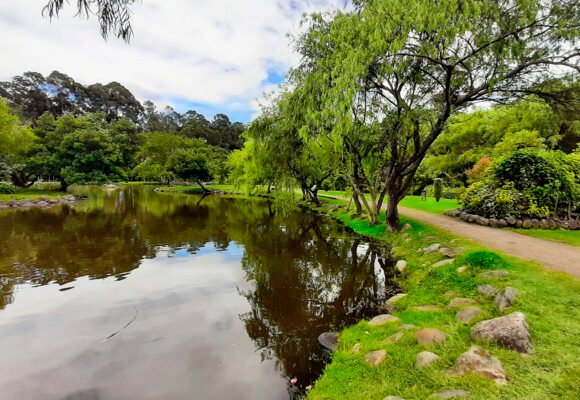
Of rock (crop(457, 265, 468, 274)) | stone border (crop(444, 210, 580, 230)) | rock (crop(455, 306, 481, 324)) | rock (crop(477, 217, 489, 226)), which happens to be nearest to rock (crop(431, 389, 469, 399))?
rock (crop(455, 306, 481, 324))

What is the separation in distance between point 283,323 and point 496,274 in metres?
4.61

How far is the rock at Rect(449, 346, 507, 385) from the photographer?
326 cm

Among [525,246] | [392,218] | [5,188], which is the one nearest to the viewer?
[525,246]

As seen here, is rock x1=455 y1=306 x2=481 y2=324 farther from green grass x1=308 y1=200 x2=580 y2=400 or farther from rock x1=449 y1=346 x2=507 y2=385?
rock x1=449 y1=346 x2=507 y2=385

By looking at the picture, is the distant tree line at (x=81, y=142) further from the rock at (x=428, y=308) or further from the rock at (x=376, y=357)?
the rock at (x=376, y=357)

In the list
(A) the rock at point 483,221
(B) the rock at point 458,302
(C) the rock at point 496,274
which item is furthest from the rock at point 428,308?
(A) the rock at point 483,221

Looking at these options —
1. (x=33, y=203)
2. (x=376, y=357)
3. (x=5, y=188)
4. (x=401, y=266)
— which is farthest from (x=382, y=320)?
(x=5, y=188)

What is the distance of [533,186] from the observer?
11.6 meters

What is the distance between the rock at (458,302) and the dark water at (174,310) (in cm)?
176

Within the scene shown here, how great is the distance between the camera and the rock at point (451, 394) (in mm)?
3072

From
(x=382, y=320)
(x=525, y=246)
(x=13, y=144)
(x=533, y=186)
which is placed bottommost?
(x=382, y=320)

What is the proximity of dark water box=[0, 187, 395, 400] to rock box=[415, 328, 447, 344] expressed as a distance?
1666 millimetres

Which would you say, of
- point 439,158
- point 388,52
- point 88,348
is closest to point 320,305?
point 88,348

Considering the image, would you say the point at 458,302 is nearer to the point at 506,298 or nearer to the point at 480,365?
the point at 506,298
